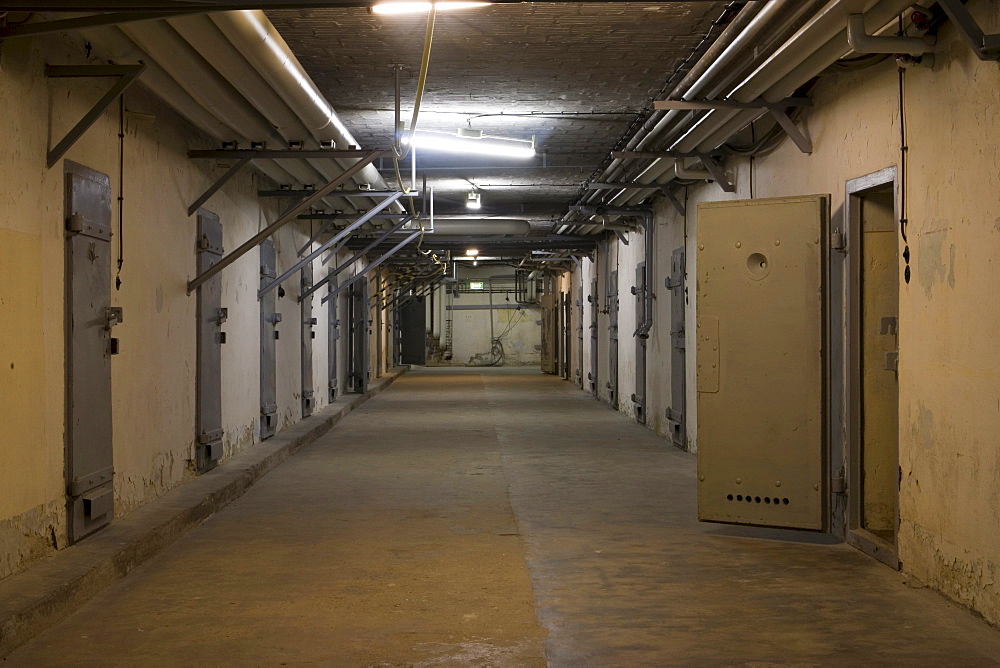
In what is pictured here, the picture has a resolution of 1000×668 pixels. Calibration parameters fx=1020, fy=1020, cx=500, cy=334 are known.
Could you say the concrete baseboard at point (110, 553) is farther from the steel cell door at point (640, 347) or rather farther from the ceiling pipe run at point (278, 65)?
the steel cell door at point (640, 347)

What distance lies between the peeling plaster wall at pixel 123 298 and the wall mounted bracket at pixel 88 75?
0.07 m

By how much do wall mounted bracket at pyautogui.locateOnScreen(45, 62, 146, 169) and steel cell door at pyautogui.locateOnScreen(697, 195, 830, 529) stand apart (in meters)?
3.03

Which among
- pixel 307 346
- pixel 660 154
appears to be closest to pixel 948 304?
pixel 660 154

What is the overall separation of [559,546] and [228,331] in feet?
13.5

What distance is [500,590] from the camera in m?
4.47

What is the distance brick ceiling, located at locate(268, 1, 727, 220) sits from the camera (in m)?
5.49

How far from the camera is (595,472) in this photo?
812 cm

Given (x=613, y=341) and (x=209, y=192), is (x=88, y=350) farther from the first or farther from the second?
(x=613, y=341)

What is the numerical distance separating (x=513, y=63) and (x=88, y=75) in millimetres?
2708

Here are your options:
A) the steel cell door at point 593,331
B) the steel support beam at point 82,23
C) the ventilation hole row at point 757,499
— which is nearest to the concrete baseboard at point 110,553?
the steel support beam at point 82,23

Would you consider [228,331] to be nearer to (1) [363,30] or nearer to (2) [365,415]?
(1) [363,30]

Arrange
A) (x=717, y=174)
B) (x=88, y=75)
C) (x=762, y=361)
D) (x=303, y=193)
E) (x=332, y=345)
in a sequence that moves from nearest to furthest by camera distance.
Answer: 1. (x=88, y=75)
2. (x=762, y=361)
3. (x=717, y=174)
4. (x=303, y=193)
5. (x=332, y=345)

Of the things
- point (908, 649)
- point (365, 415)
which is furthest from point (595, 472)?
point (365, 415)

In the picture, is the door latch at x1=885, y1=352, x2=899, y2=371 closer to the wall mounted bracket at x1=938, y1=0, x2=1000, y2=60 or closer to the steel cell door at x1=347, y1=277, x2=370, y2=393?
the wall mounted bracket at x1=938, y1=0, x2=1000, y2=60
